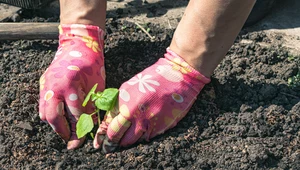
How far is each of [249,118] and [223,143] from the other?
0.14 metres

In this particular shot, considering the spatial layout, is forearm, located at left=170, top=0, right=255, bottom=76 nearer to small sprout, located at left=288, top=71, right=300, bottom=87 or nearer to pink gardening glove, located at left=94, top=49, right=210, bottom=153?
pink gardening glove, located at left=94, top=49, right=210, bottom=153

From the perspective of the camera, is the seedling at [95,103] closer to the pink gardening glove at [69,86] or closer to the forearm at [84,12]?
the pink gardening glove at [69,86]

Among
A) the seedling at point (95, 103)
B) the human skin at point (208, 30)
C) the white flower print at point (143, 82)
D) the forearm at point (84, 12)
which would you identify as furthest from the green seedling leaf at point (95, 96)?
the forearm at point (84, 12)

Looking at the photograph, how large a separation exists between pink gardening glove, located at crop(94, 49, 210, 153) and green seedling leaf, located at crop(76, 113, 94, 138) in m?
0.08

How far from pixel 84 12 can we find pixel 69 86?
38cm

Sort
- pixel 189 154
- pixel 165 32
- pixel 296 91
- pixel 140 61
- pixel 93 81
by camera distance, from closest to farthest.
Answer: pixel 189 154, pixel 93 81, pixel 296 91, pixel 140 61, pixel 165 32

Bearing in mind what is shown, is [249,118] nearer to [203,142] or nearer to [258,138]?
[258,138]

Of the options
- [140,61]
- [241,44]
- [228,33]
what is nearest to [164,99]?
[228,33]

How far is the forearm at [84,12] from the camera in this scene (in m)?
1.92

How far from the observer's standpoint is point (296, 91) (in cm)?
191

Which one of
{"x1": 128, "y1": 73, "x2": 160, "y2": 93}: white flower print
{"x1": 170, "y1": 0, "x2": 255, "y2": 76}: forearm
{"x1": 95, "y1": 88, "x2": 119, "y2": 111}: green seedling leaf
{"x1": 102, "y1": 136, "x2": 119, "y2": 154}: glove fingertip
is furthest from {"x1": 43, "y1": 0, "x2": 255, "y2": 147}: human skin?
{"x1": 102, "y1": 136, "x2": 119, "y2": 154}: glove fingertip

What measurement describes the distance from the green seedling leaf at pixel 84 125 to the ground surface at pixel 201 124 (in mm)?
104

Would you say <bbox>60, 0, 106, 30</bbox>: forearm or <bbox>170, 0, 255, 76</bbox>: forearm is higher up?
<bbox>170, 0, 255, 76</bbox>: forearm

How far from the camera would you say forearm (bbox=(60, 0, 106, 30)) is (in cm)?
192
